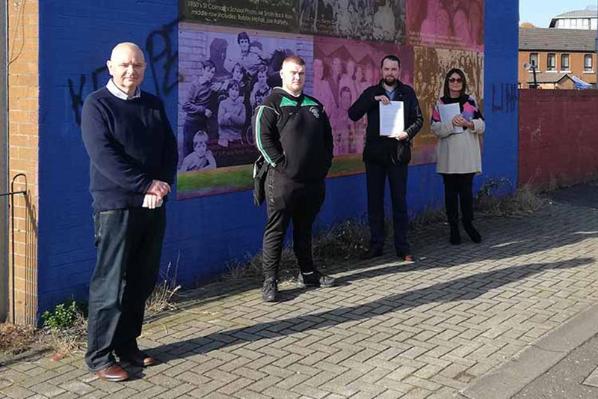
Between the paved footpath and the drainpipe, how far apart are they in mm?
839

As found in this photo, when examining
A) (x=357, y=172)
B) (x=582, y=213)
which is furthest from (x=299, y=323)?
(x=582, y=213)

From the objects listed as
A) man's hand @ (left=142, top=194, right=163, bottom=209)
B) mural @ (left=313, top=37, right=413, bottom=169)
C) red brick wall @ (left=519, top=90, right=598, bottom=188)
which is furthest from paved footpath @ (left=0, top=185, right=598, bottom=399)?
red brick wall @ (left=519, top=90, right=598, bottom=188)

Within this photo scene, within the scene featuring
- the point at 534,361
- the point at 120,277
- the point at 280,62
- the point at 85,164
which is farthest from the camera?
the point at 280,62

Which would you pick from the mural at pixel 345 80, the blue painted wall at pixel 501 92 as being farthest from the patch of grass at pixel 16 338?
the blue painted wall at pixel 501 92

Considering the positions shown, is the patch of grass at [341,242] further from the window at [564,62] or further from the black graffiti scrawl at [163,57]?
the window at [564,62]

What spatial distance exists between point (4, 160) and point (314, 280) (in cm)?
264

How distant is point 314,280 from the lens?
635cm

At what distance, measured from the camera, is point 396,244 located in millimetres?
7379

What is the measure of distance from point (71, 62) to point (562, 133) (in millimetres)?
10168

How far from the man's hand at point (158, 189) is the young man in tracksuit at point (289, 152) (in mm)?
1542

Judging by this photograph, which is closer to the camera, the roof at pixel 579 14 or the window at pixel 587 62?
the window at pixel 587 62

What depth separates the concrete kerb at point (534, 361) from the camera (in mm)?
4211

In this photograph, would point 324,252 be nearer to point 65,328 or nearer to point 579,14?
point 65,328

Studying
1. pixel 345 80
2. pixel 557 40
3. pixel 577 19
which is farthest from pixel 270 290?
pixel 577 19
